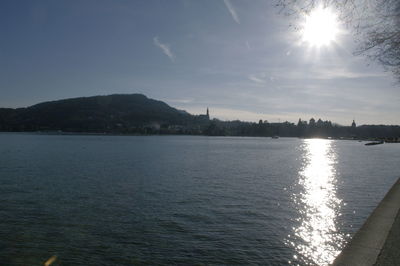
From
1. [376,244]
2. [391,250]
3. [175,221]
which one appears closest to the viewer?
[391,250]

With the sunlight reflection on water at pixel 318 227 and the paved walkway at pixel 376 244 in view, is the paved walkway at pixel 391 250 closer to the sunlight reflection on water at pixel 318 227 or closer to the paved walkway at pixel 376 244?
the paved walkway at pixel 376 244

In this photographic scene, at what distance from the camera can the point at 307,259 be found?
13.0m

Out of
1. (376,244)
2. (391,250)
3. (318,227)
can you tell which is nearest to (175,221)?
(318,227)

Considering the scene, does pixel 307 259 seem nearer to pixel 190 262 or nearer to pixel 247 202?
pixel 190 262

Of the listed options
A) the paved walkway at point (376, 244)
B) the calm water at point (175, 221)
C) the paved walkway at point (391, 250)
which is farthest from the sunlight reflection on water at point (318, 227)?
the paved walkway at point (391, 250)

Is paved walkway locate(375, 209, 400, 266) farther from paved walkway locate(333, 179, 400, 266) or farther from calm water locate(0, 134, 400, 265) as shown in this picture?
calm water locate(0, 134, 400, 265)

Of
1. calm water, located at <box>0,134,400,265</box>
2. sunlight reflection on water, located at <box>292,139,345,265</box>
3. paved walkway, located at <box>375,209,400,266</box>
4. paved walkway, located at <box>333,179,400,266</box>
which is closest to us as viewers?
paved walkway, located at <box>375,209,400,266</box>

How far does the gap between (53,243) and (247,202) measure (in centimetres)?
1263

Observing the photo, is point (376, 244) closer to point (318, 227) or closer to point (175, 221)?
point (318, 227)

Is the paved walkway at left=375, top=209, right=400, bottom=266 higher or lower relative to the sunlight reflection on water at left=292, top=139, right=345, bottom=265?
higher

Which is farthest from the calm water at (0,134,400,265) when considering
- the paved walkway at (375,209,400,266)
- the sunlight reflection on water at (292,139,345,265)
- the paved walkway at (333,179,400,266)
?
the paved walkway at (375,209,400,266)

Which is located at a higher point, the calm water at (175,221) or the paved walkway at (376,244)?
the paved walkway at (376,244)

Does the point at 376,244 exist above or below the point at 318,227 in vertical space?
above

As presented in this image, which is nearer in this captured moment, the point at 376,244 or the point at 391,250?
the point at 391,250
